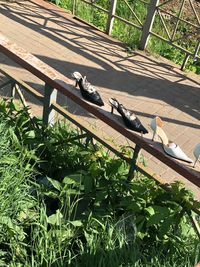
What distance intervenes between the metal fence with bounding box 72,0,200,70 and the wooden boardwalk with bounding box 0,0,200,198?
33 cm

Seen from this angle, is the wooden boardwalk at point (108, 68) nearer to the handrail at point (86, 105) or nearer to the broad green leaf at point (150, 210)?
the handrail at point (86, 105)

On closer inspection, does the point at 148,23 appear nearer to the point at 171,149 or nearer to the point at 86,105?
the point at 86,105

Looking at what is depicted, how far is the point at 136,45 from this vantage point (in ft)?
23.9

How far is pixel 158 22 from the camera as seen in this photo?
846 cm

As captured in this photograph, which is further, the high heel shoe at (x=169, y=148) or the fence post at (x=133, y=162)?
the fence post at (x=133, y=162)

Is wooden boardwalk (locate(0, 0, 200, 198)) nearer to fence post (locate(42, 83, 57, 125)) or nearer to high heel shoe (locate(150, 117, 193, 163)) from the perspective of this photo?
fence post (locate(42, 83, 57, 125))

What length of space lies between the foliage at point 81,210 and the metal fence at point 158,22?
13.8 ft

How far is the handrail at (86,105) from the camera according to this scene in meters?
2.35

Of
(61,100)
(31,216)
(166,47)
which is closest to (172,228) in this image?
(31,216)

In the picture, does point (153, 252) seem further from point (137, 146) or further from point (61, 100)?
point (61, 100)

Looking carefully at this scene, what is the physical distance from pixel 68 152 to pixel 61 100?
2433mm

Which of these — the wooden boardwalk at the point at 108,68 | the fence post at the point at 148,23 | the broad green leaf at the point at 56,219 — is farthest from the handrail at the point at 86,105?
the fence post at the point at 148,23

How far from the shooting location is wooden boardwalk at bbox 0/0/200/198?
5.73 metres

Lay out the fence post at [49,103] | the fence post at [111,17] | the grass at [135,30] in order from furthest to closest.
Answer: the grass at [135,30]
the fence post at [111,17]
the fence post at [49,103]
